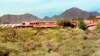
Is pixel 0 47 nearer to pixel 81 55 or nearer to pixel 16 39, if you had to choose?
pixel 16 39

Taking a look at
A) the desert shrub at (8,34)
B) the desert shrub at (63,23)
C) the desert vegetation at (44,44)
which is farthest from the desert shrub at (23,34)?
the desert shrub at (63,23)

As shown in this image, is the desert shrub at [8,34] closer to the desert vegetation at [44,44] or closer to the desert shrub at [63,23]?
the desert vegetation at [44,44]

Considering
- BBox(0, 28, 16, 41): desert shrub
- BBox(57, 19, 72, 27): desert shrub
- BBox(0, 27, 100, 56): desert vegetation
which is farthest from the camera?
BBox(57, 19, 72, 27): desert shrub

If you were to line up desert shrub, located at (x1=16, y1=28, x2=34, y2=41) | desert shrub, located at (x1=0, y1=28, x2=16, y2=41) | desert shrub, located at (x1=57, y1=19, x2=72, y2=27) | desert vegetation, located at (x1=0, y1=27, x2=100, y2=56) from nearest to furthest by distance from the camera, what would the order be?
1. desert vegetation, located at (x1=0, y1=27, x2=100, y2=56)
2. desert shrub, located at (x1=0, y1=28, x2=16, y2=41)
3. desert shrub, located at (x1=16, y1=28, x2=34, y2=41)
4. desert shrub, located at (x1=57, y1=19, x2=72, y2=27)

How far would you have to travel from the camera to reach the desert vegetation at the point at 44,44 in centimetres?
1770

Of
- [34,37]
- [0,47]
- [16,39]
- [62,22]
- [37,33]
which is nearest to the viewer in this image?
[0,47]

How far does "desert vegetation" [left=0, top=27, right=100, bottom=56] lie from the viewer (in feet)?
58.1

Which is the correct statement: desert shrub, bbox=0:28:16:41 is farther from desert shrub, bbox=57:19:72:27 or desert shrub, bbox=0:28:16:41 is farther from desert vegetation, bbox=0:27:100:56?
desert shrub, bbox=57:19:72:27

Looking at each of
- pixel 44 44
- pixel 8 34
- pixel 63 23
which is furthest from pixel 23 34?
pixel 63 23

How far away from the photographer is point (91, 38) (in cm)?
2172

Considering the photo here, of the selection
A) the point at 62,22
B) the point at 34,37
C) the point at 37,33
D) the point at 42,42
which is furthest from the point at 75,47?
the point at 62,22

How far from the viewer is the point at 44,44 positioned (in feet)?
63.4

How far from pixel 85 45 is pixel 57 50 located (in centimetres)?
166

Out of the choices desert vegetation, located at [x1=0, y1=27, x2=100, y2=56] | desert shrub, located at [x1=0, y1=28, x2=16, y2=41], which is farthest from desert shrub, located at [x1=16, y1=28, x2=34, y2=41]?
desert shrub, located at [x1=0, y1=28, x2=16, y2=41]
